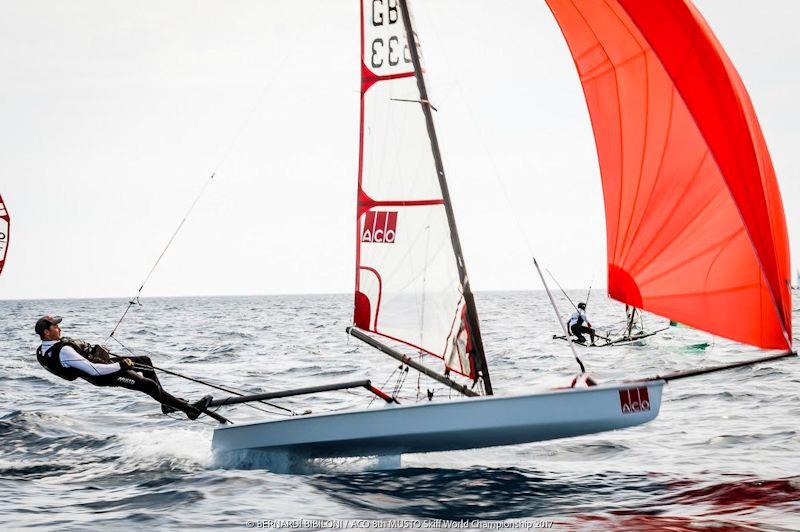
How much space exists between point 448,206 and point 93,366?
401 cm

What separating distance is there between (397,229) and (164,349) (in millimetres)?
20915

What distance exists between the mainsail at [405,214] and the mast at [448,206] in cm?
1

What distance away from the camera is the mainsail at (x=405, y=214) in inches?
328

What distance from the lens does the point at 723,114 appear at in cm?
674

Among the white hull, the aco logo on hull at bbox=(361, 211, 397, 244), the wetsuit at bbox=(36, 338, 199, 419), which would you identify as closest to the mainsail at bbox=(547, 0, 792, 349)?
the white hull

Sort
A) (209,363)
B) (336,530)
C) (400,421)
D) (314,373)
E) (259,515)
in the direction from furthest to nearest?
1. (209,363)
2. (314,373)
3. (400,421)
4. (259,515)
5. (336,530)

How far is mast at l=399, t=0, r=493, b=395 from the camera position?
325 inches

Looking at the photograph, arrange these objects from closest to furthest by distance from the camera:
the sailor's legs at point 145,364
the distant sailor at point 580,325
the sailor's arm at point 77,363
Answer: the sailor's arm at point 77,363 → the sailor's legs at point 145,364 → the distant sailor at point 580,325

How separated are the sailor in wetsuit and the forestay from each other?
2.26 m

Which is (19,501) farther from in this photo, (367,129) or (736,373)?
(736,373)

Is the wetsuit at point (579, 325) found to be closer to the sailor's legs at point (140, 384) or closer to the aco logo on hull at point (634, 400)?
the aco logo on hull at point (634, 400)

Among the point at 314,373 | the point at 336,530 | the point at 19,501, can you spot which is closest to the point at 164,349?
the point at 314,373

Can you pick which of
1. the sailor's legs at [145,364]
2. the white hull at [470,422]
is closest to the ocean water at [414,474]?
the white hull at [470,422]

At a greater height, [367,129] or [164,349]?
[367,129]
